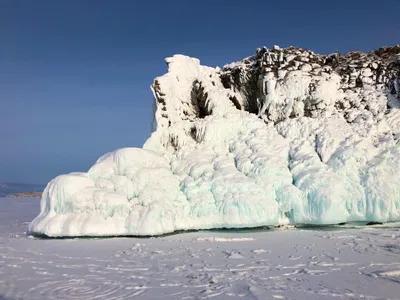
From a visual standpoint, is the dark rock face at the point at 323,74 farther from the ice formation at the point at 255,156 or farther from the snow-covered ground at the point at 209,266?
the snow-covered ground at the point at 209,266

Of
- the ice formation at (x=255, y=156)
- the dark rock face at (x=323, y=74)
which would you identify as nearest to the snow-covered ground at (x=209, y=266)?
the ice formation at (x=255, y=156)

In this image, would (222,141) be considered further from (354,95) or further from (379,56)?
(379,56)

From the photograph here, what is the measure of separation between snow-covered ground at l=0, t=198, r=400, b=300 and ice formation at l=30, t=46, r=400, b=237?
83 cm

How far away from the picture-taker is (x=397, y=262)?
6.53 m

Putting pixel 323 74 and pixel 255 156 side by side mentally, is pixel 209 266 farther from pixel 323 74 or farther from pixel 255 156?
pixel 323 74

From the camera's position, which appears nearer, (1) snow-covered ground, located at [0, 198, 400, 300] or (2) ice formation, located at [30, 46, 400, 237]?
(1) snow-covered ground, located at [0, 198, 400, 300]

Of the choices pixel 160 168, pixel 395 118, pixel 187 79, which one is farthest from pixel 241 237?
pixel 187 79

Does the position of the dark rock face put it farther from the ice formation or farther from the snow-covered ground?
the snow-covered ground

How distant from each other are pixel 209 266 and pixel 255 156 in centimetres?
611

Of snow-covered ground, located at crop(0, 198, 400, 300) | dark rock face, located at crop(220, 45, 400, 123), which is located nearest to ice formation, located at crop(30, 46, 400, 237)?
dark rock face, located at crop(220, 45, 400, 123)

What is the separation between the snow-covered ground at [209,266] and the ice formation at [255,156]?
0.83 meters

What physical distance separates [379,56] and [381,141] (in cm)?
500

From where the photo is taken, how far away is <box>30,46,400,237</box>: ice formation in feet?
34.9

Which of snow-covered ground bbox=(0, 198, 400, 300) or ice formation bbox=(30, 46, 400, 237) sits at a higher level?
ice formation bbox=(30, 46, 400, 237)
